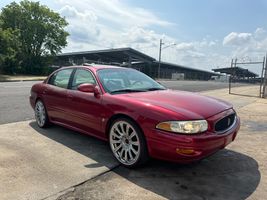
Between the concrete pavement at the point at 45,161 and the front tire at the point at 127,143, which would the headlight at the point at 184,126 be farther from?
the concrete pavement at the point at 45,161

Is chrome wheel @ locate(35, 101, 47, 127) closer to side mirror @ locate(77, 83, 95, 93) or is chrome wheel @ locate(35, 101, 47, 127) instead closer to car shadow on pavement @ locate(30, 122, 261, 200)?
car shadow on pavement @ locate(30, 122, 261, 200)

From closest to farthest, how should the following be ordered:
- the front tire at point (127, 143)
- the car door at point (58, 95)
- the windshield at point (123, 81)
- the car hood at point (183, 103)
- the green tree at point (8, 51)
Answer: the car hood at point (183, 103)
the front tire at point (127, 143)
the windshield at point (123, 81)
the car door at point (58, 95)
the green tree at point (8, 51)

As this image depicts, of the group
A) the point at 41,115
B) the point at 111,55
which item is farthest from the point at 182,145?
the point at 111,55

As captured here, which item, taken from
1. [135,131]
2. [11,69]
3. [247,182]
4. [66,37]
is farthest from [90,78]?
[66,37]

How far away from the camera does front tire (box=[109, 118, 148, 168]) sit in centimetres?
416

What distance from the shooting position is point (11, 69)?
43.5 m

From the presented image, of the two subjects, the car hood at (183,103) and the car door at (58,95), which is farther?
the car door at (58,95)

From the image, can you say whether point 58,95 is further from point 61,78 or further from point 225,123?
point 225,123

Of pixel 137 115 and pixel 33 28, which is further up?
pixel 33 28

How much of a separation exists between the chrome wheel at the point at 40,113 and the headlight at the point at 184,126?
3.23 m

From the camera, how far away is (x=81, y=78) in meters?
5.53

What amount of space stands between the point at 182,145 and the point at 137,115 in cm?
74

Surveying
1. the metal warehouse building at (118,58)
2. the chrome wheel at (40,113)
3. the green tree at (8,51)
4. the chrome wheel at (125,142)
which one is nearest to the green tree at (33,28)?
the green tree at (8,51)

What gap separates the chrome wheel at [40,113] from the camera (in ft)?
20.7
